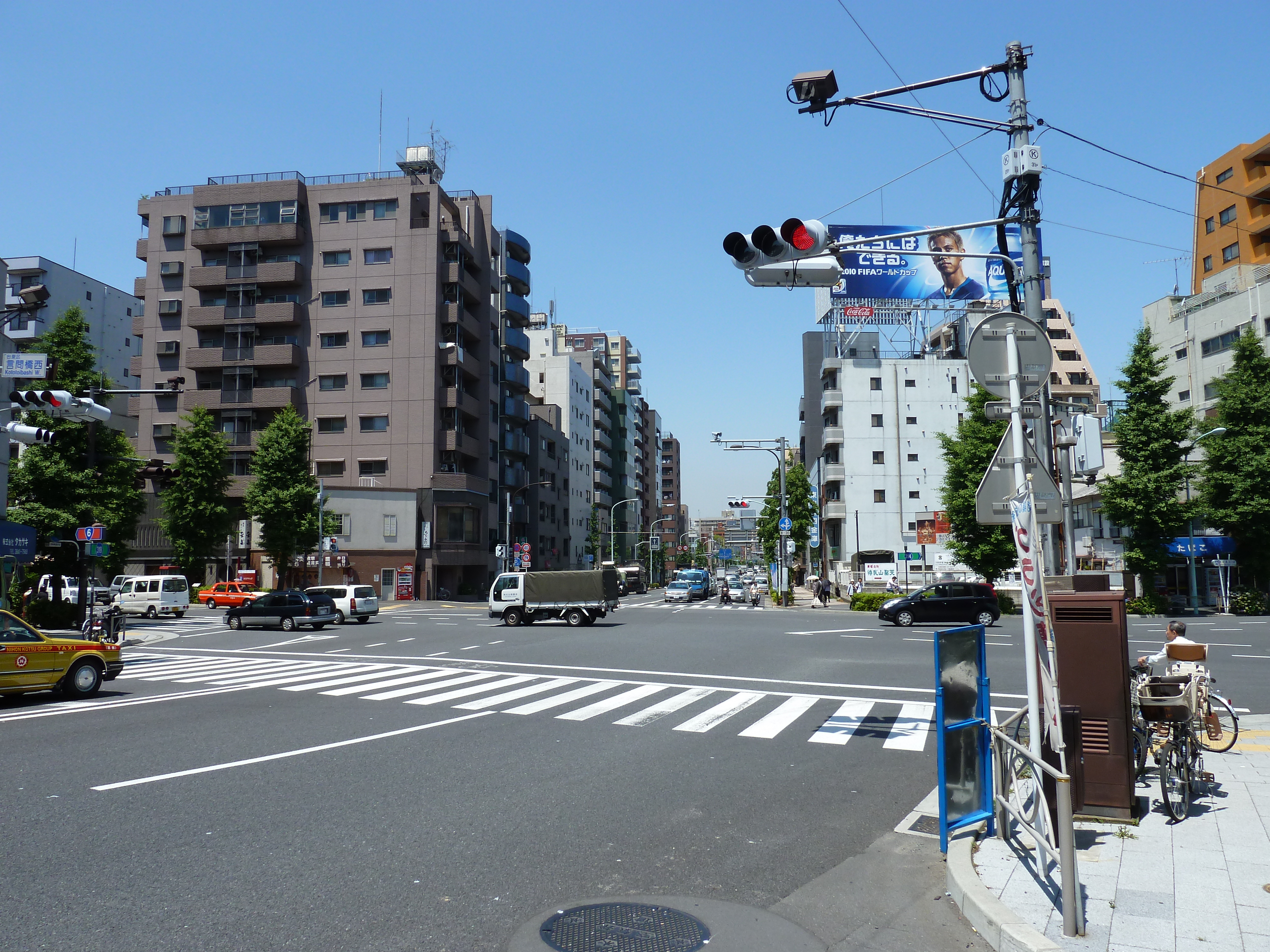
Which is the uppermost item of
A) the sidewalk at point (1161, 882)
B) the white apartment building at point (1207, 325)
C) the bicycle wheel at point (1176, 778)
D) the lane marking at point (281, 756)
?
the white apartment building at point (1207, 325)

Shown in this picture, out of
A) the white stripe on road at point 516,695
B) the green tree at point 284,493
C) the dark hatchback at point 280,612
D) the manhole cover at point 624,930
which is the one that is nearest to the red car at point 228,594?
the green tree at point 284,493

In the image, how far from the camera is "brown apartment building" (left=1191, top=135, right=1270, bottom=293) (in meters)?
54.6

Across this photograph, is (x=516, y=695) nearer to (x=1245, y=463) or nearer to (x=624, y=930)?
(x=624, y=930)

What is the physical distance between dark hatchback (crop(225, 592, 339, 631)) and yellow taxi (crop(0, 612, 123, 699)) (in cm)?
1938

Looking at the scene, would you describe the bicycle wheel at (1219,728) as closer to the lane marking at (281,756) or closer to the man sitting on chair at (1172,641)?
the man sitting on chair at (1172,641)

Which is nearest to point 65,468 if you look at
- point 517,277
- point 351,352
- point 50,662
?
point 50,662

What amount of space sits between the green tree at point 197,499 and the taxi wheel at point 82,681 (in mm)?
37602

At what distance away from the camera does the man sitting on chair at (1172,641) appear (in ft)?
28.4

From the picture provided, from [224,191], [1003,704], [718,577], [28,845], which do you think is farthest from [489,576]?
[28,845]

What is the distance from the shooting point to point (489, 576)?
222 feet

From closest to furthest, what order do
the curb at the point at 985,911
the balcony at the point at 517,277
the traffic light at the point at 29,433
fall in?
the curb at the point at 985,911 → the traffic light at the point at 29,433 → the balcony at the point at 517,277

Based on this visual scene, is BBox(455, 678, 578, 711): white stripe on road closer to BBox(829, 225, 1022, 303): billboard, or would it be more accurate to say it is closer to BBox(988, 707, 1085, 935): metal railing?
BBox(988, 707, 1085, 935): metal railing

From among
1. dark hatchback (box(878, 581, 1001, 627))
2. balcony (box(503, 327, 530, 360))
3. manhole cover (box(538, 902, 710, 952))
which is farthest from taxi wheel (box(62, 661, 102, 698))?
balcony (box(503, 327, 530, 360))

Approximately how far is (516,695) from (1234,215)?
64590 mm
